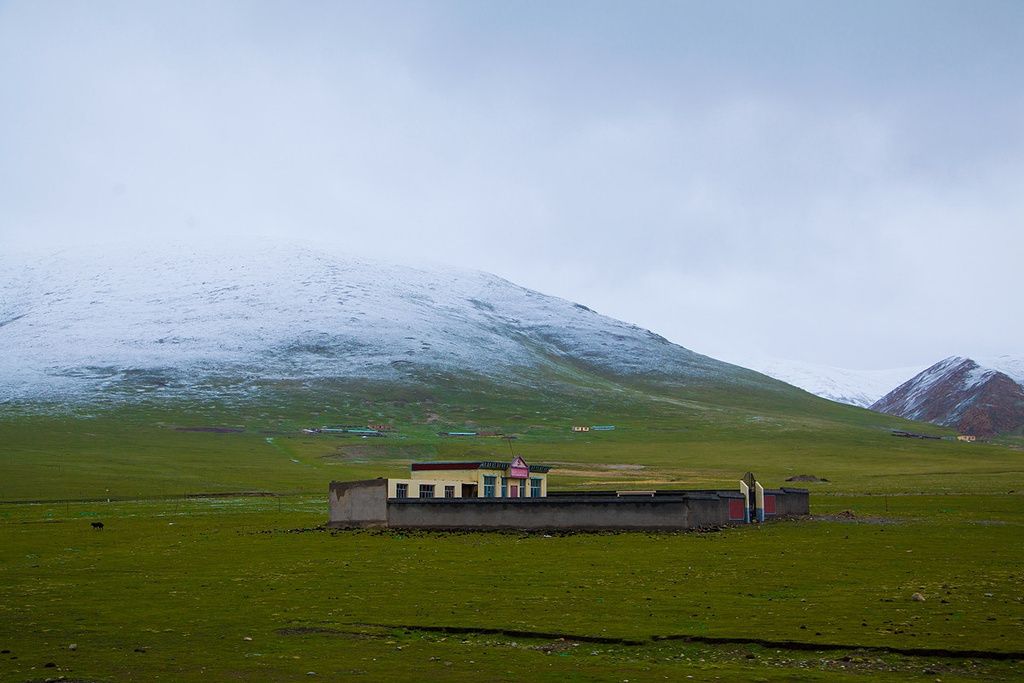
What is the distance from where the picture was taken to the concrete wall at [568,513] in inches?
2274

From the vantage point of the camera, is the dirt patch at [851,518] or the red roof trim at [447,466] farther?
the red roof trim at [447,466]

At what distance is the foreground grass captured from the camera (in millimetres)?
26031

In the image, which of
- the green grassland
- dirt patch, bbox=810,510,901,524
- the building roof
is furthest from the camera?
the building roof

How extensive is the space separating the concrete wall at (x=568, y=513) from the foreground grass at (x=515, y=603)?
2.20m

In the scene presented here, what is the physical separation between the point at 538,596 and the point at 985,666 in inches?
603

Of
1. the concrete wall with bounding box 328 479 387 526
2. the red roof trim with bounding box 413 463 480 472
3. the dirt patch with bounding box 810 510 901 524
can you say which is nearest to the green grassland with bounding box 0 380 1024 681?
the dirt patch with bounding box 810 510 901 524

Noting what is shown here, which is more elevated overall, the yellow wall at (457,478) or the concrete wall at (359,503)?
the yellow wall at (457,478)

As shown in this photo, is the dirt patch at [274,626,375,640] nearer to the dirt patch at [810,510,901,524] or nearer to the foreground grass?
the foreground grass

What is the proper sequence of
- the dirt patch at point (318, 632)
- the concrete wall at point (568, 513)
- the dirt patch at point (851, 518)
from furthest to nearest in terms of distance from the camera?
the dirt patch at point (851, 518) → the concrete wall at point (568, 513) → the dirt patch at point (318, 632)

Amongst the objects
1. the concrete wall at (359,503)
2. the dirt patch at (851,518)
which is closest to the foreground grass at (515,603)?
the dirt patch at (851,518)

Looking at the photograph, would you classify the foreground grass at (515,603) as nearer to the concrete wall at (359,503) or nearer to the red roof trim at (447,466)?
the concrete wall at (359,503)

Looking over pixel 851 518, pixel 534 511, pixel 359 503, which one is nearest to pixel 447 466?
pixel 359 503

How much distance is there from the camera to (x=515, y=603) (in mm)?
35250

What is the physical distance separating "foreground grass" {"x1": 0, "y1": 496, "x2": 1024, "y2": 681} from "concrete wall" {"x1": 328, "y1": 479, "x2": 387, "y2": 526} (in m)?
3.34
